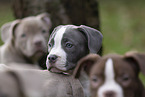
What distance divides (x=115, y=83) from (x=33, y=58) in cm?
311

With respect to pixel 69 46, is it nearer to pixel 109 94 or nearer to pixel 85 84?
pixel 85 84

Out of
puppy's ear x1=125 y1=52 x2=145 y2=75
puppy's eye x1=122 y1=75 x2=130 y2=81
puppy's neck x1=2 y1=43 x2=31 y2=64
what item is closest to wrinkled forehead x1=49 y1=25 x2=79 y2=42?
puppy's ear x1=125 y1=52 x2=145 y2=75

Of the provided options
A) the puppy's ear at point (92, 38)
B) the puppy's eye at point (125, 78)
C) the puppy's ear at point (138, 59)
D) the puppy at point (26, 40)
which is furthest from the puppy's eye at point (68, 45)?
the puppy at point (26, 40)

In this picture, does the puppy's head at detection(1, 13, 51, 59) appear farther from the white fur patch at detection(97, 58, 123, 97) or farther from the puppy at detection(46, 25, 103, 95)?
the white fur patch at detection(97, 58, 123, 97)

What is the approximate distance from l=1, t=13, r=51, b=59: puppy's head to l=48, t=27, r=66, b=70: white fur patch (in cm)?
187

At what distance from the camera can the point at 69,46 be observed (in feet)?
11.6

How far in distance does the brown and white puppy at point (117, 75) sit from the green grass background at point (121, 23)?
549 cm

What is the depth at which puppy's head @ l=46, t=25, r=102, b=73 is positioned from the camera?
345 cm

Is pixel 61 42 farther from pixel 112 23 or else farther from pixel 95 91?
pixel 112 23

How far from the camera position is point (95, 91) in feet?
9.03

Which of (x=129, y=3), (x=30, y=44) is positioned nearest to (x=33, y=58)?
(x=30, y=44)

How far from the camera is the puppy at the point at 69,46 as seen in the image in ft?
11.3

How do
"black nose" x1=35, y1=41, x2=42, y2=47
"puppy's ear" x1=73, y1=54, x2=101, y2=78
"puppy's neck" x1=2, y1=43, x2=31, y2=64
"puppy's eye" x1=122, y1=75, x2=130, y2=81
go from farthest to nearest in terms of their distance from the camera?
1. "puppy's neck" x1=2, y1=43, x2=31, y2=64
2. "black nose" x1=35, y1=41, x2=42, y2=47
3. "puppy's ear" x1=73, y1=54, x2=101, y2=78
4. "puppy's eye" x1=122, y1=75, x2=130, y2=81

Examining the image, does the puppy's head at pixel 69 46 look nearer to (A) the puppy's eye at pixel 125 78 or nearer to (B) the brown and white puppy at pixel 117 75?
(B) the brown and white puppy at pixel 117 75
